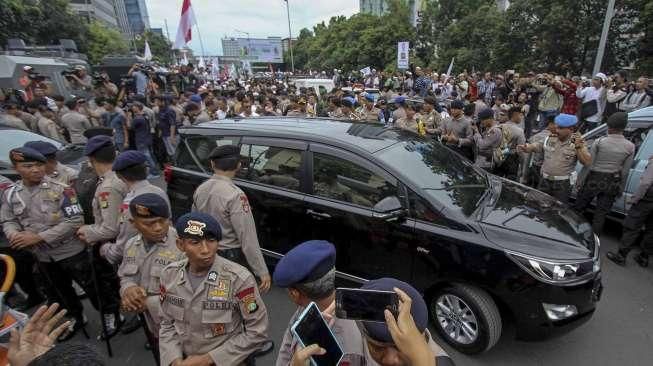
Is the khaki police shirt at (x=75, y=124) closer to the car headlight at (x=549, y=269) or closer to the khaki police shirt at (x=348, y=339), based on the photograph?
the khaki police shirt at (x=348, y=339)

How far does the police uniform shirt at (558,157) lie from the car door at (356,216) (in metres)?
2.63

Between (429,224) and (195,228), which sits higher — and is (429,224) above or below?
below

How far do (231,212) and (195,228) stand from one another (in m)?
0.86

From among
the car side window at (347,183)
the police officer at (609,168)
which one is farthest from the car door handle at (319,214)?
the police officer at (609,168)

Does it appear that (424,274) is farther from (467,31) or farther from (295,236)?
(467,31)

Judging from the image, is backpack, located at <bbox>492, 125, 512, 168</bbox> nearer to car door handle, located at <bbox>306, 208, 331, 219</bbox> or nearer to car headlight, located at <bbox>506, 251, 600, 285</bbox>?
car headlight, located at <bbox>506, 251, 600, 285</bbox>

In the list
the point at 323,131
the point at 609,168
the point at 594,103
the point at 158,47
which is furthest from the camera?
the point at 158,47

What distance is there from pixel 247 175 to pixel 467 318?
2421 millimetres

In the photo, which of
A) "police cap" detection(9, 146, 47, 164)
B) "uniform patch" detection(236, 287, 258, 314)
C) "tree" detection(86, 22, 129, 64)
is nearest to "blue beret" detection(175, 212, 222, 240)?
"uniform patch" detection(236, 287, 258, 314)

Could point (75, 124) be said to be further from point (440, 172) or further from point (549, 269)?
point (549, 269)

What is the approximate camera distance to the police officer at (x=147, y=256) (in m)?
2.09

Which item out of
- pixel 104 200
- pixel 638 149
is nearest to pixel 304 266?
pixel 104 200

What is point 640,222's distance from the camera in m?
3.90

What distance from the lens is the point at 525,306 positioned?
2594 mm
